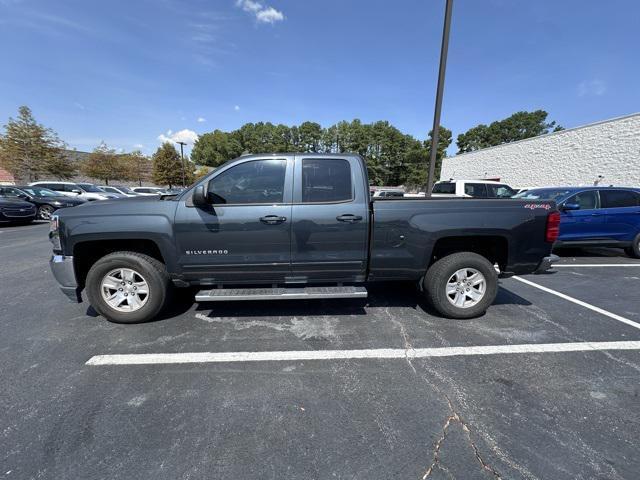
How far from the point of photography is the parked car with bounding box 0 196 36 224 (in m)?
11.7

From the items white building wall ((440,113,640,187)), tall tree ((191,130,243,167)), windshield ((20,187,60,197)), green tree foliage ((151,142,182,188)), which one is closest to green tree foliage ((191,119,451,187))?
tall tree ((191,130,243,167))

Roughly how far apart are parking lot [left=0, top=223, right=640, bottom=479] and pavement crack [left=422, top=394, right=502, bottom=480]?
1 centimetres

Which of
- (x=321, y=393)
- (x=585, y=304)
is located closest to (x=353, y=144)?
(x=585, y=304)

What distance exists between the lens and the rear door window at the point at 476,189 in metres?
11.7

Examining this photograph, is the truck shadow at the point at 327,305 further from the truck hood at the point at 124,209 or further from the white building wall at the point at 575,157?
the white building wall at the point at 575,157

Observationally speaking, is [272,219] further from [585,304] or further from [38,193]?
[38,193]

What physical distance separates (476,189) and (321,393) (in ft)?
38.1

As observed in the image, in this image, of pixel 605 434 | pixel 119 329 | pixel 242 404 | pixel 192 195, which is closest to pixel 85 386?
pixel 119 329

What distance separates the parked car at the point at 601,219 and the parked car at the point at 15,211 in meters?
18.6

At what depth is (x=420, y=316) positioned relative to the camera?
386 cm

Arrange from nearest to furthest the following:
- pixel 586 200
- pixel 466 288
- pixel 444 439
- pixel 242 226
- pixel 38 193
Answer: pixel 444 439 → pixel 242 226 → pixel 466 288 → pixel 586 200 → pixel 38 193

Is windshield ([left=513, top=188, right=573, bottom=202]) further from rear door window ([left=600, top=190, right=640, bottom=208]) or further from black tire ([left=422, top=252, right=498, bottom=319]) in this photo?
black tire ([left=422, top=252, right=498, bottom=319])

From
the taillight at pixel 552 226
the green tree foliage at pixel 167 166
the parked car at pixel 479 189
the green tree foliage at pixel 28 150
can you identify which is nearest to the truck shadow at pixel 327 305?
the taillight at pixel 552 226

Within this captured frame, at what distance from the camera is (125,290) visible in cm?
354
